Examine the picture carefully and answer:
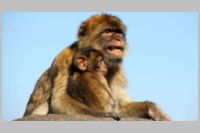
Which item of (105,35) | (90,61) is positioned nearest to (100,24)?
(105,35)

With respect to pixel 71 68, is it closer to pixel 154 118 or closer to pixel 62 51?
pixel 62 51

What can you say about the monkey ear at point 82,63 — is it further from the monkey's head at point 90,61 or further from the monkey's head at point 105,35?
the monkey's head at point 105,35

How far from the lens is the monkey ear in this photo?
15.0 meters

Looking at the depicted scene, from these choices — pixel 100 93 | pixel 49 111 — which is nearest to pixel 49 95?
pixel 49 111

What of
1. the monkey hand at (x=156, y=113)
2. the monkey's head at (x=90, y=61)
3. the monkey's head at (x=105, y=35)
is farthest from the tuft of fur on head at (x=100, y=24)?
the monkey hand at (x=156, y=113)

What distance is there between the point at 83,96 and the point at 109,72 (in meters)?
1.55

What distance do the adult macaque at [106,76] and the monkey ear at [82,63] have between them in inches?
9.2

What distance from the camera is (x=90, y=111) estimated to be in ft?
46.9

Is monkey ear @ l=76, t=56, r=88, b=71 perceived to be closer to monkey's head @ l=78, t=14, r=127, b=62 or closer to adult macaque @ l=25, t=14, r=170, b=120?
adult macaque @ l=25, t=14, r=170, b=120

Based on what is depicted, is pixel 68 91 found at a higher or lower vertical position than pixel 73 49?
lower

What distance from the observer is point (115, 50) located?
15.5 meters

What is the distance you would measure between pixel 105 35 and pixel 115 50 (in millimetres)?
610

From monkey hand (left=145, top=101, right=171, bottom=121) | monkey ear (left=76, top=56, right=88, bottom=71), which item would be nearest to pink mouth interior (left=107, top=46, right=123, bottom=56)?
monkey ear (left=76, top=56, right=88, bottom=71)

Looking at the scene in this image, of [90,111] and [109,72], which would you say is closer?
[90,111]
